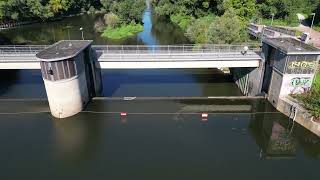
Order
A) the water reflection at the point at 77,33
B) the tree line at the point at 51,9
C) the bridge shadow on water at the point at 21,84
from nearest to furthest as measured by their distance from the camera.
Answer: the bridge shadow on water at the point at 21,84, the water reflection at the point at 77,33, the tree line at the point at 51,9

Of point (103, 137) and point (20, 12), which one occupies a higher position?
point (20, 12)

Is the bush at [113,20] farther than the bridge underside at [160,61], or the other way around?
the bush at [113,20]

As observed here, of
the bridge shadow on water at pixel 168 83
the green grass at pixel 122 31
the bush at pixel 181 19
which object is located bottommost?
the bridge shadow on water at pixel 168 83

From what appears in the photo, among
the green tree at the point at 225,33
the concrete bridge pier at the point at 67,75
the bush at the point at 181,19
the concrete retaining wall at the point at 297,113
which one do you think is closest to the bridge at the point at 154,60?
the concrete bridge pier at the point at 67,75

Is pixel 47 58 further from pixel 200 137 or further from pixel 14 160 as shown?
pixel 200 137

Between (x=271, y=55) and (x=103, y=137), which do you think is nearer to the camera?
(x=103, y=137)

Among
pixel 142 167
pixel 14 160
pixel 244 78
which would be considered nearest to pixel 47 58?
pixel 14 160

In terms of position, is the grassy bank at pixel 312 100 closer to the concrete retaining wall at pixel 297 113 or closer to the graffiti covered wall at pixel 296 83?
the concrete retaining wall at pixel 297 113
